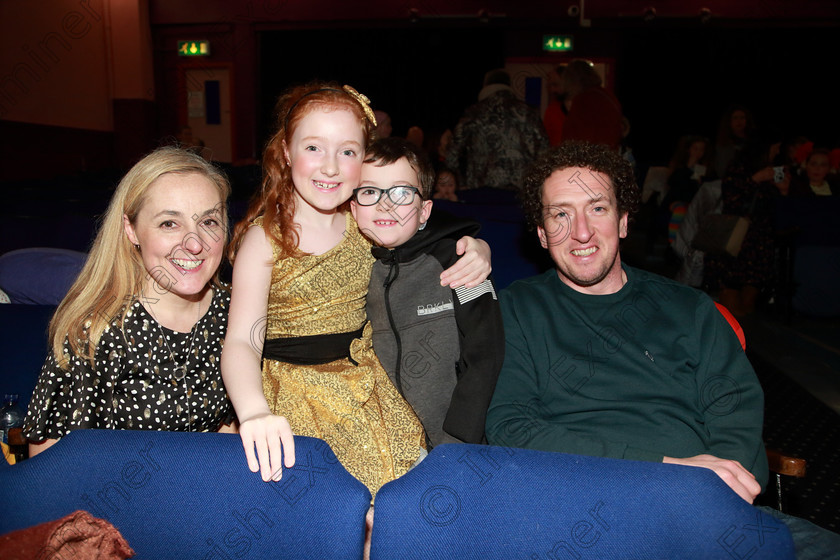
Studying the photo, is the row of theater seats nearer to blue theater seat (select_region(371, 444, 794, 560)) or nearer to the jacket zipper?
blue theater seat (select_region(371, 444, 794, 560))

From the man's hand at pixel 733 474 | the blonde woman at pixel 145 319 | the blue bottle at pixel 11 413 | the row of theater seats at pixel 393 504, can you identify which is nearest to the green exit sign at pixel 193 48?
the blue bottle at pixel 11 413

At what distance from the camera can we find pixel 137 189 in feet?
4.99

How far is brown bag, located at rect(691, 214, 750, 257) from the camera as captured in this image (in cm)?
469

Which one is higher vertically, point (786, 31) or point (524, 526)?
point (786, 31)

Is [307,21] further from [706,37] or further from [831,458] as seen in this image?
[831,458]

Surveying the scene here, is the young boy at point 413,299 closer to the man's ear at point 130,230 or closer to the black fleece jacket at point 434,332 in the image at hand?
the black fleece jacket at point 434,332

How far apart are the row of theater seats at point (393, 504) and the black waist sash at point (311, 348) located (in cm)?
60

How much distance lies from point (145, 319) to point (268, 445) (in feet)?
2.12

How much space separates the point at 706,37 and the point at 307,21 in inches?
275

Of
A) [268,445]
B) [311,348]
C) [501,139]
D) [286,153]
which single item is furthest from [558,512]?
[501,139]

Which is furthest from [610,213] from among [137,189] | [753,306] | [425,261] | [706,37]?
[706,37]

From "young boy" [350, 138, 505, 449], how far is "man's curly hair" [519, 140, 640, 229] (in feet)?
1.08

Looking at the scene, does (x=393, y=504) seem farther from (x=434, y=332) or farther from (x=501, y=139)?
(x=501, y=139)

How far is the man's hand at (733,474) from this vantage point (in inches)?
50.7
